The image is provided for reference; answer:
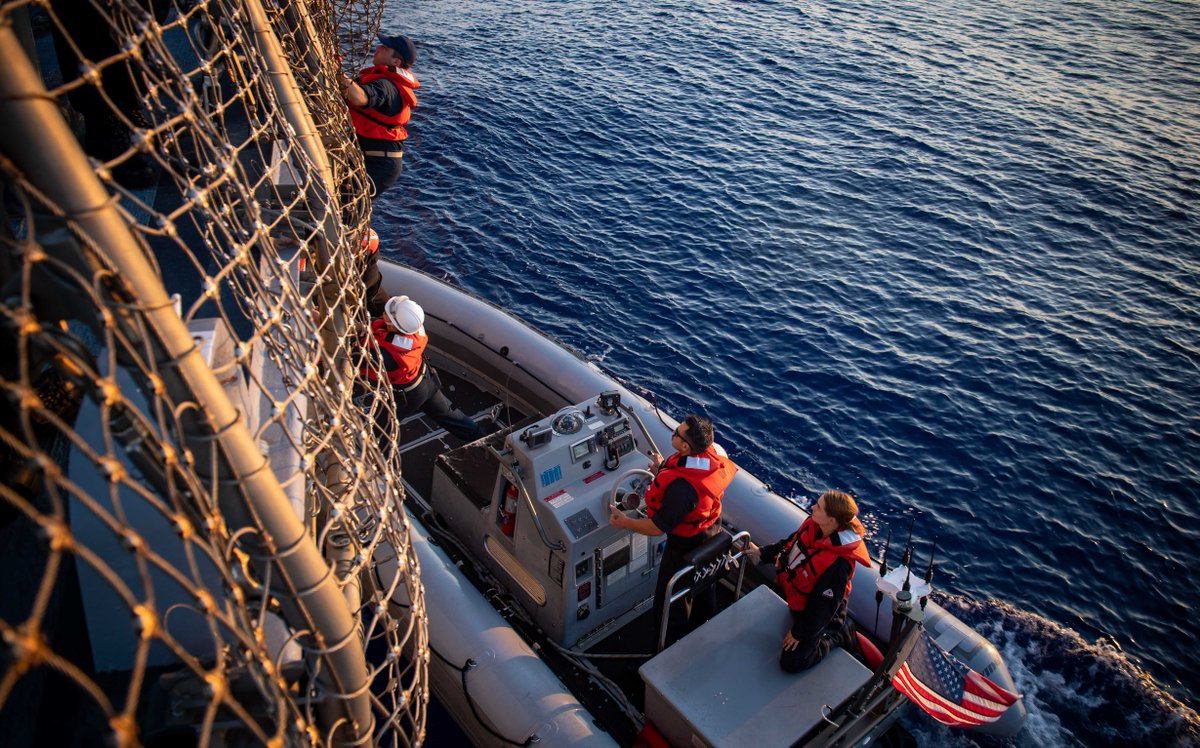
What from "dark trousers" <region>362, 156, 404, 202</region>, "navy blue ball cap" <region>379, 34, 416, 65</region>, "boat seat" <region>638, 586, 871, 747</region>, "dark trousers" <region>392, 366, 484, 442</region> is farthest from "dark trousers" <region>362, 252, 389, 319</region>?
"boat seat" <region>638, 586, 871, 747</region>

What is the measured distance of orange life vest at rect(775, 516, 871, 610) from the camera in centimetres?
479

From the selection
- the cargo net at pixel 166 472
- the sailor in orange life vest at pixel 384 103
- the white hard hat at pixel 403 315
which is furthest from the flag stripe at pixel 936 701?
the sailor in orange life vest at pixel 384 103

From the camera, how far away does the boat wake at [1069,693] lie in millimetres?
7090

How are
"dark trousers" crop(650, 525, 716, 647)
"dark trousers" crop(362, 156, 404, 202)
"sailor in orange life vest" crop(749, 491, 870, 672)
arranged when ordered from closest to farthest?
"sailor in orange life vest" crop(749, 491, 870, 672) < "dark trousers" crop(650, 525, 716, 647) < "dark trousers" crop(362, 156, 404, 202)

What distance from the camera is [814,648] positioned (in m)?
4.93

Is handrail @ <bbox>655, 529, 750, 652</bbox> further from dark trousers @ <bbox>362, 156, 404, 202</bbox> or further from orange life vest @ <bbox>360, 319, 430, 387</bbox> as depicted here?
dark trousers @ <bbox>362, 156, 404, 202</bbox>

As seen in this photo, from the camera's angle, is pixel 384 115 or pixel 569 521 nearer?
pixel 569 521

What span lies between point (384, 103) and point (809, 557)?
17.5 ft

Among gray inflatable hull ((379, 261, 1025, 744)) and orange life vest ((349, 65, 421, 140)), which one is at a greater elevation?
orange life vest ((349, 65, 421, 140))

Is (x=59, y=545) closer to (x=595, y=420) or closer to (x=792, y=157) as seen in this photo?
(x=595, y=420)

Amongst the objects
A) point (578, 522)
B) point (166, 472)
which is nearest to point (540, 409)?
point (578, 522)

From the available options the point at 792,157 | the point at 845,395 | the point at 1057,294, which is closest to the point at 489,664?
the point at 845,395

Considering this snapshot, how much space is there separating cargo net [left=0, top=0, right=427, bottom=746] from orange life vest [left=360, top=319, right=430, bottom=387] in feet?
7.33

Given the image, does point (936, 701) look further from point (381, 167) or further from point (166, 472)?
point (381, 167)
